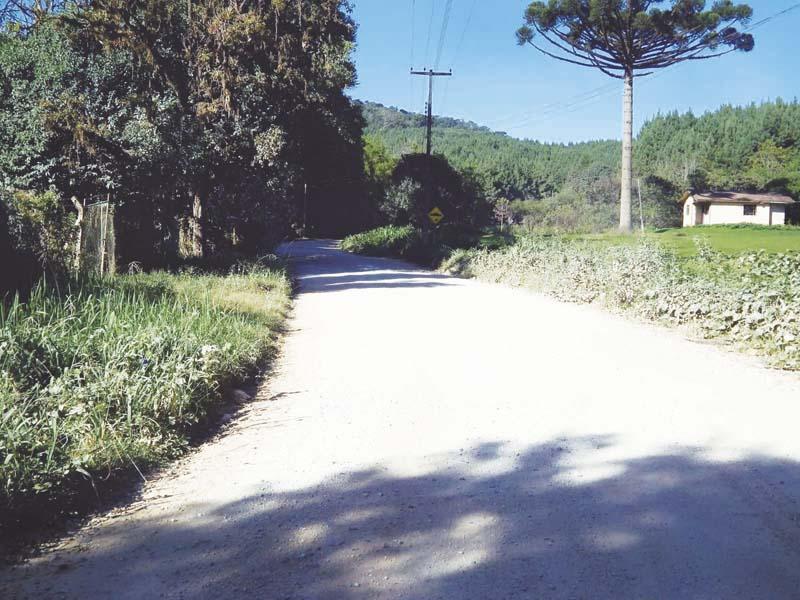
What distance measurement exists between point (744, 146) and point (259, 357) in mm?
85949

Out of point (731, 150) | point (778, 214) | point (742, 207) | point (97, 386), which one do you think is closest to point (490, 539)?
point (97, 386)

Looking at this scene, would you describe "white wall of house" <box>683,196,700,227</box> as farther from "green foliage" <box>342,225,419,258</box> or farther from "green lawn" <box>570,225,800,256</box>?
"green foliage" <box>342,225,419,258</box>

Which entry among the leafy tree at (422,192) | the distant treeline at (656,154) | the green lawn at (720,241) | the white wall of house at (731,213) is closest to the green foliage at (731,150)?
the distant treeline at (656,154)

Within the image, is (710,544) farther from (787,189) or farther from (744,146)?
(744,146)

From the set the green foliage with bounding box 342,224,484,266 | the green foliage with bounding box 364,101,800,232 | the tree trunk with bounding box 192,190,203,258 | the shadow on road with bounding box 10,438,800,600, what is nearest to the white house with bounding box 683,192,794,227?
the green foliage with bounding box 364,101,800,232

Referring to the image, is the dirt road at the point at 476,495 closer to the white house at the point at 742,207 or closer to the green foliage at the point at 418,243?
the green foliage at the point at 418,243

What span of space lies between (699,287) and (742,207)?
60.1 metres

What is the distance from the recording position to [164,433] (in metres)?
5.19

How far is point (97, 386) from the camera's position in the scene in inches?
205

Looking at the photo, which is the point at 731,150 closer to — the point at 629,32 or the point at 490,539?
the point at 629,32

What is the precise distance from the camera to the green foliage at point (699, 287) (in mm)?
8852

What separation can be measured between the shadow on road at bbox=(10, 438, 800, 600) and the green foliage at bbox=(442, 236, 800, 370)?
459 cm

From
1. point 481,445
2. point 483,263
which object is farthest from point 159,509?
point 483,263

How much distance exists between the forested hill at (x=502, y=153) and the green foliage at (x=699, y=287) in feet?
239
